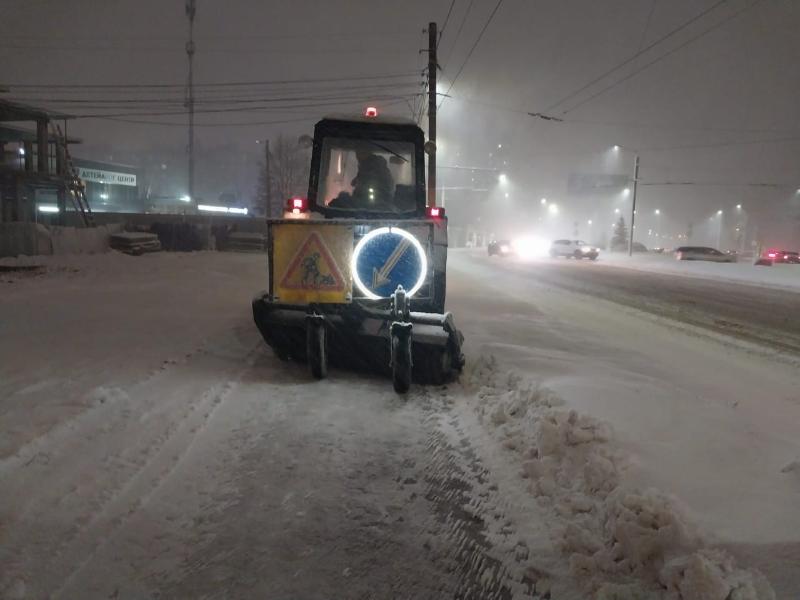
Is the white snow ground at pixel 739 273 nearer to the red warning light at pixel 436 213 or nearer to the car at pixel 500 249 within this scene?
the car at pixel 500 249

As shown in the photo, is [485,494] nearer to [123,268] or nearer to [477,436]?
[477,436]

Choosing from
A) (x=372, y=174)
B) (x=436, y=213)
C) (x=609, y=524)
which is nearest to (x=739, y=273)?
(x=436, y=213)

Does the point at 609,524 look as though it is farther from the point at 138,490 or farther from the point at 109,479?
the point at 109,479

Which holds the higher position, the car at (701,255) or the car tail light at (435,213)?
the car tail light at (435,213)

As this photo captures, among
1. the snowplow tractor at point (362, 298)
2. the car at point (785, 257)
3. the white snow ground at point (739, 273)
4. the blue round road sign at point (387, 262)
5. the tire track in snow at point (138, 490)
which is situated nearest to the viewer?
the tire track in snow at point (138, 490)

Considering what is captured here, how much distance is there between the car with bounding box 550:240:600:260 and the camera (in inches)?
1718

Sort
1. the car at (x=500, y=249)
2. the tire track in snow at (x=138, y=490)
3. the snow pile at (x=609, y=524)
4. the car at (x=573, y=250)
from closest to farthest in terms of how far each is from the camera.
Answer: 1. the snow pile at (x=609, y=524)
2. the tire track in snow at (x=138, y=490)
3. the car at (x=573, y=250)
4. the car at (x=500, y=249)

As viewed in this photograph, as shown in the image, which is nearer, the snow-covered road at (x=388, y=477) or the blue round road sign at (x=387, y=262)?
the snow-covered road at (x=388, y=477)

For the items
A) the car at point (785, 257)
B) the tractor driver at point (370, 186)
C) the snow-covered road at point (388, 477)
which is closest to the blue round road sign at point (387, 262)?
the snow-covered road at point (388, 477)

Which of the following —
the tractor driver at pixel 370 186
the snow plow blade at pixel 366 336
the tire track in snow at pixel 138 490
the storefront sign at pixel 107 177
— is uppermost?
the storefront sign at pixel 107 177

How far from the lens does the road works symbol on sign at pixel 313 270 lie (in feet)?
20.2

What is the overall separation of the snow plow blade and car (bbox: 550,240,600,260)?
1553 inches

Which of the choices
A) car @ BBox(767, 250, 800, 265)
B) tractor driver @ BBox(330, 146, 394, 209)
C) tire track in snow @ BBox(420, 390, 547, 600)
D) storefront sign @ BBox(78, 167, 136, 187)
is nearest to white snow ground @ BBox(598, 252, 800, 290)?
car @ BBox(767, 250, 800, 265)

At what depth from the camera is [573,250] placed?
44344mm
